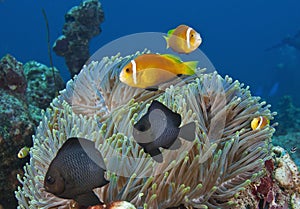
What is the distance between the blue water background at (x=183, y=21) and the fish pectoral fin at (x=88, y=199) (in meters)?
67.2

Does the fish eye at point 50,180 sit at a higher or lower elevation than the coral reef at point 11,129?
lower

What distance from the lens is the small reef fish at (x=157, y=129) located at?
1804 millimetres

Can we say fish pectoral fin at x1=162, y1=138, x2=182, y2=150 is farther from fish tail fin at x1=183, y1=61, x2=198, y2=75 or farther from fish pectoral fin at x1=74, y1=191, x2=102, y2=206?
fish tail fin at x1=183, y1=61, x2=198, y2=75

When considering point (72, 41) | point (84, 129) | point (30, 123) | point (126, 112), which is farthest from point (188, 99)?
point (72, 41)

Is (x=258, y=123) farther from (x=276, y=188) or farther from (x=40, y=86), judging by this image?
(x=40, y=86)

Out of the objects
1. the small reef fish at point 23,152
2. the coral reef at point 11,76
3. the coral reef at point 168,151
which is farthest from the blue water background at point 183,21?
the coral reef at point 168,151

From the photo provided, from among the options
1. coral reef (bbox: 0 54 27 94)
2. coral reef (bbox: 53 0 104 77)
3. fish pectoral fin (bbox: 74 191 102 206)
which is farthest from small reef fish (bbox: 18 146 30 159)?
coral reef (bbox: 53 0 104 77)

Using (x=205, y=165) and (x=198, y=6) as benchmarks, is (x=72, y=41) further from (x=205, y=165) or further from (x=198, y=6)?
(x=198, y=6)

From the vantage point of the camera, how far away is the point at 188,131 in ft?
6.55

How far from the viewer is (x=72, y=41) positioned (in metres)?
8.48

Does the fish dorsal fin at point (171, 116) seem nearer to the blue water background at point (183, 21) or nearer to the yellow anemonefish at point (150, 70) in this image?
the yellow anemonefish at point (150, 70)

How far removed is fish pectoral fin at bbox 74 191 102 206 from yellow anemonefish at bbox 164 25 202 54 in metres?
1.69

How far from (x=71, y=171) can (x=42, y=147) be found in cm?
77

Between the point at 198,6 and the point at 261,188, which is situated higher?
the point at 198,6
